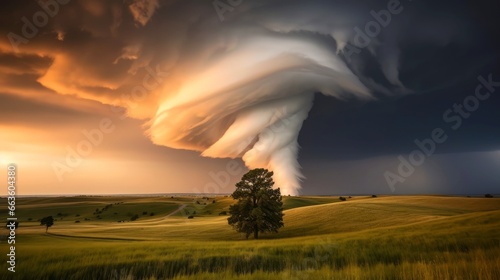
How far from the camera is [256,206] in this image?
51.0 m

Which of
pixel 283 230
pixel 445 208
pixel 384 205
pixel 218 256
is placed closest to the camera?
pixel 218 256

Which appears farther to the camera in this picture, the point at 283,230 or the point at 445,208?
the point at 445,208

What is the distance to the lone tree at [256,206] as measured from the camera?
48.8m

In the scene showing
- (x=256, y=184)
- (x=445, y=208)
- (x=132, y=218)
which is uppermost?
(x=256, y=184)

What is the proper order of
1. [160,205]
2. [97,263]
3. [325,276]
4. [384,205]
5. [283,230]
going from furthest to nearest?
[160,205], [384,205], [283,230], [97,263], [325,276]

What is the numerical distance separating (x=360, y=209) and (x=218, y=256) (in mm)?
50320

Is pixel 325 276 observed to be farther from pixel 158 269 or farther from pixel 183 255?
pixel 183 255

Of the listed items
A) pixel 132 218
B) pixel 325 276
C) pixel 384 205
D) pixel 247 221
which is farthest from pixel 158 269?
pixel 132 218

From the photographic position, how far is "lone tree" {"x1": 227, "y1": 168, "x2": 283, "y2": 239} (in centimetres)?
4881

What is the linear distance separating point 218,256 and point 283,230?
38.9m

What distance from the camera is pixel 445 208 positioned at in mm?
58125

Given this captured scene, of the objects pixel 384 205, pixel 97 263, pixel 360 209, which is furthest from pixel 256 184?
pixel 97 263

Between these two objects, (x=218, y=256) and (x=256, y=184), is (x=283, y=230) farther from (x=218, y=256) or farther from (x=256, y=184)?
(x=218, y=256)

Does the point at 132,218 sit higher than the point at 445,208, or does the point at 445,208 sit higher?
the point at 445,208
